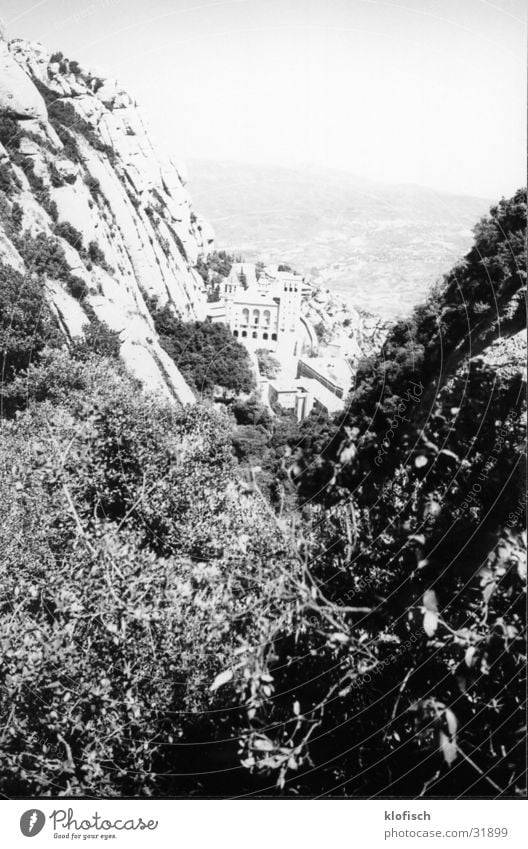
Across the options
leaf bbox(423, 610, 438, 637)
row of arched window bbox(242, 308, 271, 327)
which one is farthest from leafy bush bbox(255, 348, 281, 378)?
leaf bbox(423, 610, 438, 637)

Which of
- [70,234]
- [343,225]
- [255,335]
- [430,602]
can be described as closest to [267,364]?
[255,335]

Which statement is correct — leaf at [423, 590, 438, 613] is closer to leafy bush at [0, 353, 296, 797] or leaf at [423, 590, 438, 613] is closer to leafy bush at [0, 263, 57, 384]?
leafy bush at [0, 353, 296, 797]

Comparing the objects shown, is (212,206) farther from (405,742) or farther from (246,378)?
(405,742)

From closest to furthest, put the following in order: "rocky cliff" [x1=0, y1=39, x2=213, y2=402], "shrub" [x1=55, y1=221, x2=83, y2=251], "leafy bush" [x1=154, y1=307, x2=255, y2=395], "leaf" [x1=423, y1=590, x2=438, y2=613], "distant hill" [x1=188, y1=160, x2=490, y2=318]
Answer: "leaf" [x1=423, y1=590, x2=438, y2=613], "distant hill" [x1=188, y1=160, x2=490, y2=318], "leafy bush" [x1=154, y1=307, x2=255, y2=395], "rocky cliff" [x1=0, y1=39, x2=213, y2=402], "shrub" [x1=55, y1=221, x2=83, y2=251]

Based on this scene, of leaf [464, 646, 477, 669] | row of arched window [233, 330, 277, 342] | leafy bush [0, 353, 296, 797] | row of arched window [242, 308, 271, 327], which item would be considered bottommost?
leafy bush [0, 353, 296, 797]

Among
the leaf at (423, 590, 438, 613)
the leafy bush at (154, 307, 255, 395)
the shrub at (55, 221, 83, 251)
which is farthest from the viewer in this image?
the shrub at (55, 221, 83, 251)

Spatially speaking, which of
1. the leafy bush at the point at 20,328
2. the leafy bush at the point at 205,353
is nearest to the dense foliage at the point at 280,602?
the leafy bush at the point at 205,353
